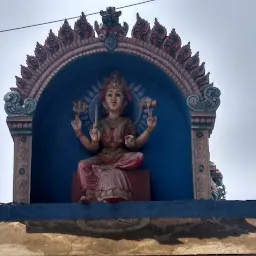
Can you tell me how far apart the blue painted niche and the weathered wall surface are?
1360 mm

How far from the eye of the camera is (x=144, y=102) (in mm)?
11695

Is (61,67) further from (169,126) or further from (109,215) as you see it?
(109,215)

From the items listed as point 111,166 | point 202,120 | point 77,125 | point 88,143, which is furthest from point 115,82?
point 202,120

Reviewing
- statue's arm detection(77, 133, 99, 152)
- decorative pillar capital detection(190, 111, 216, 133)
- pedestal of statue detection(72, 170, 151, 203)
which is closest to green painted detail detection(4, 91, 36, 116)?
statue's arm detection(77, 133, 99, 152)

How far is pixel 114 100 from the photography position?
37.9 ft

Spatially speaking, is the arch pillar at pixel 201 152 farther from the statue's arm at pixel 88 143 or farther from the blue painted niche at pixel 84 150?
the statue's arm at pixel 88 143

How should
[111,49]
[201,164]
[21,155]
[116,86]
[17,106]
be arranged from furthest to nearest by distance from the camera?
[116,86] → [111,49] → [17,106] → [21,155] → [201,164]

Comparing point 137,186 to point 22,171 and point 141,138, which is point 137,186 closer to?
point 141,138

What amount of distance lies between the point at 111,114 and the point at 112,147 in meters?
0.50

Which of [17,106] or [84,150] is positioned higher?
[17,106]

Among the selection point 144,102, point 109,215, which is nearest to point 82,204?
point 109,215

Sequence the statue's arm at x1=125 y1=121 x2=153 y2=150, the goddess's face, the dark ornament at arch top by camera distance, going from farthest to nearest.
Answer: the goddess's face
the dark ornament at arch top
the statue's arm at x1=125 y1=121 x2=153 y2=150

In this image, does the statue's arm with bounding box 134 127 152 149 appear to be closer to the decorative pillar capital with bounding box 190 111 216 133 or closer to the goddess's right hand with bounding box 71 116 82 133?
the decorative pillar capital with bounding box 190 111 216 133

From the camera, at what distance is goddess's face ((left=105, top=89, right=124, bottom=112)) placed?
455 inches
